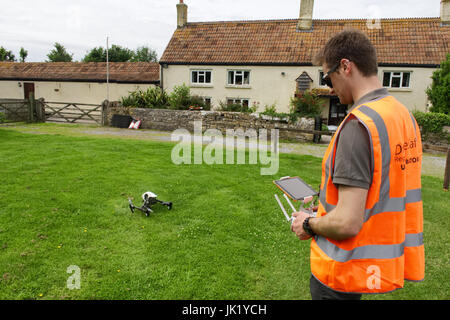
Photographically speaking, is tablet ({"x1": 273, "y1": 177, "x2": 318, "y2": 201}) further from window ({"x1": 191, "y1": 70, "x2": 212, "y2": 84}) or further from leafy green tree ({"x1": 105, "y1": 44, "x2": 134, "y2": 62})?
leafy green tree ({"x1": 105, "y1": 44, "x2": 134, "y2": 62})

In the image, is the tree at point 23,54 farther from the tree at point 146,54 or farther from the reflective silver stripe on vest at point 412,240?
the reflective silver stripe on vest at point 412,240

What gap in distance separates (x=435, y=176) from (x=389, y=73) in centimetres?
1512

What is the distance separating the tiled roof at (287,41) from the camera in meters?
22.4

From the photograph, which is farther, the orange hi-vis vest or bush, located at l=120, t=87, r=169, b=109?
bush, located at l=120, t=87, r=169, b=109

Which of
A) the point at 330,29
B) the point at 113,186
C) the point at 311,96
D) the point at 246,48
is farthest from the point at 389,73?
the point at 113,186

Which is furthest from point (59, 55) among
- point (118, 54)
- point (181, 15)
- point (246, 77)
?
point (246, 77)

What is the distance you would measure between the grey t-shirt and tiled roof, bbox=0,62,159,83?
1092 inches

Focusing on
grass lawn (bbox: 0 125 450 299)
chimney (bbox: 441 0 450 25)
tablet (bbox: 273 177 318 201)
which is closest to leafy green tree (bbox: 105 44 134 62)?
chimney (bbox: 441 0 450 25)

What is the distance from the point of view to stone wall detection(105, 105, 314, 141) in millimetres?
16844

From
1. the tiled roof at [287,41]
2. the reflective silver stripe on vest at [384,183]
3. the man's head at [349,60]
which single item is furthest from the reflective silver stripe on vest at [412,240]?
the tiled roof at [287,41]

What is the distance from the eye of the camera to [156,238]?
4793mm

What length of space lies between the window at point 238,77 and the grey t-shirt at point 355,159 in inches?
967

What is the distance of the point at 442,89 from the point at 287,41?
11.7 m
